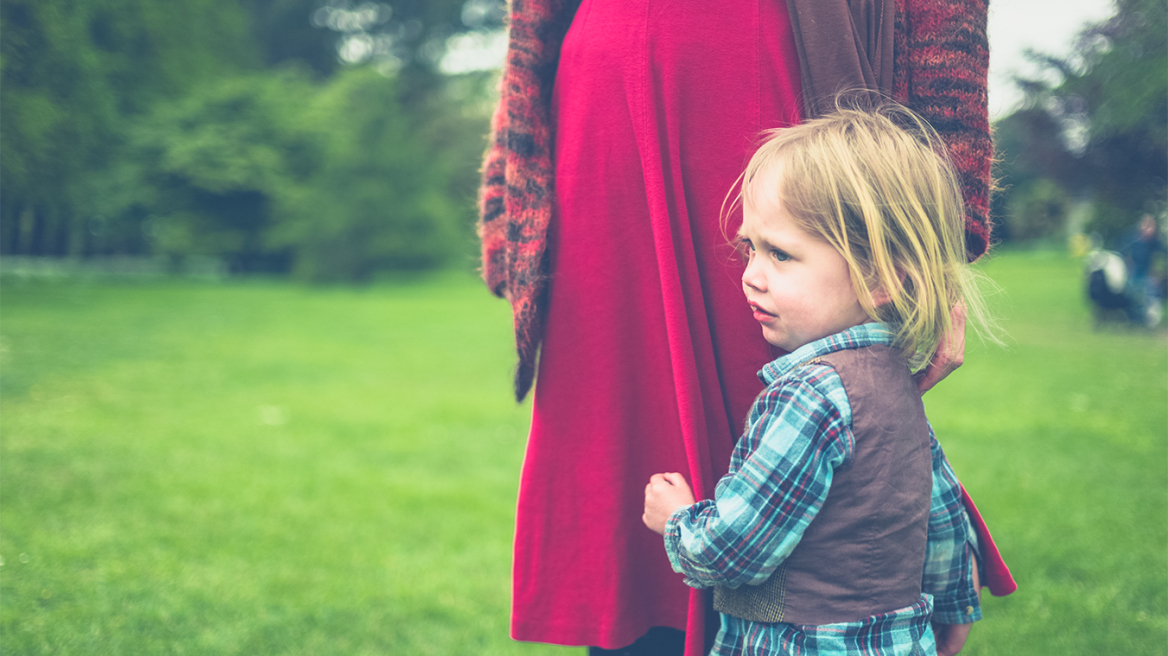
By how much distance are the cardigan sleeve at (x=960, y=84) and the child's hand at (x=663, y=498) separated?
0.60 meters

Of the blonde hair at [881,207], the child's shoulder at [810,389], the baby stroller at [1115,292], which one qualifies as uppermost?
the blonde hair at [881,207]

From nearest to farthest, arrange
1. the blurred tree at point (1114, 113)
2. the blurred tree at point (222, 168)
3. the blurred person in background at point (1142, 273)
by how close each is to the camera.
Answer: the blurred tree at point (1114, 113), the blurred person in background at point (1142, 273), the blurred tree at point (222, 168)

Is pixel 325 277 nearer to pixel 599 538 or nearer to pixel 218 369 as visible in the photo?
pixel 218 369

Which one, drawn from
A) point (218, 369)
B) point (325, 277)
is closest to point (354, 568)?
point (218, 369)

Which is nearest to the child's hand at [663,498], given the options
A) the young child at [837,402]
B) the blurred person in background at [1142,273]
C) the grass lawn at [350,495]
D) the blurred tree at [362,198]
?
the young child at [837,402]

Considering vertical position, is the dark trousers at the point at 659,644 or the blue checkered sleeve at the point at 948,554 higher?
the blue checkered sleeve at the point at 948,554

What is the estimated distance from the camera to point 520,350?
1.32m

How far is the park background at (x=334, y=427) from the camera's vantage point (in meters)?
2.63

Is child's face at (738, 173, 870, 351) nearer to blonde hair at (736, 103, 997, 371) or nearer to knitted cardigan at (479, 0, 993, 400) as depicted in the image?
blonde hair at (736, 103, 997, 371)

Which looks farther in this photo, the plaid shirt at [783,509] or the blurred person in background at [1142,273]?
the blurred person in background at [1142,273]

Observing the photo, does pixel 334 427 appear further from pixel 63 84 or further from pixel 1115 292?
pixel 1115 292

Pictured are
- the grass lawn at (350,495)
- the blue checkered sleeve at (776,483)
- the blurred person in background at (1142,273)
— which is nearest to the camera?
the blue checkered sleeve at (776,483)

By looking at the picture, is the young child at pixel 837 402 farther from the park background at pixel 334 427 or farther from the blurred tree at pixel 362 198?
the blurred tree at pixel 362 198

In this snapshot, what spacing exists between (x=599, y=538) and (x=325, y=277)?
19546 millimetres
